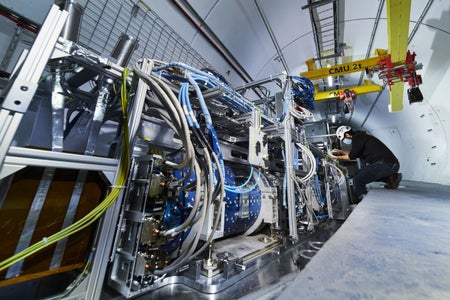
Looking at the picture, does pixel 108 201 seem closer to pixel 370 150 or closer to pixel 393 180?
pixel 370 150

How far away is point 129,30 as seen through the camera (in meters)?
1.71

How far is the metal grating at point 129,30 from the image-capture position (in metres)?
1.49

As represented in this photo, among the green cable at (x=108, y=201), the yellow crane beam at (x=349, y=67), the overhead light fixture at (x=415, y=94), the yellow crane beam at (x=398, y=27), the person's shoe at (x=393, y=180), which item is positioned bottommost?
the green cable at (x=108, y=201)

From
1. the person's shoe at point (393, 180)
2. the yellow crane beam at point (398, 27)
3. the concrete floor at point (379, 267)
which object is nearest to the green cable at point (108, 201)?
the concrete floor at point (379, 267)

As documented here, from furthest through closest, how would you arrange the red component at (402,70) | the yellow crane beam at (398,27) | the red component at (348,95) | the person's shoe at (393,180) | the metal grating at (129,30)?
the red component at (348,95) → the person's shoe at (393,180) → the red component at (402,70) → the yellow crane beam at (398,27) → the metal grating at (129,30)

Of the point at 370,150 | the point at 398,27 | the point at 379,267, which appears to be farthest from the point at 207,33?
the point at 370,150

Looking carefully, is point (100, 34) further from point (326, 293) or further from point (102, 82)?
point (326, 293)

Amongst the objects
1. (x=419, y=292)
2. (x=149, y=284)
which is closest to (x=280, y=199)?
(x=149, y=284)

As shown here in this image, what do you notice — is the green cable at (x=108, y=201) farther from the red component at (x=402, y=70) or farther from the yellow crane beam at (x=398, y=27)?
the red component at (x=402, y=70)

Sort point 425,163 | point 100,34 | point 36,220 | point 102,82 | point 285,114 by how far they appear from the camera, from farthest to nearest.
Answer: point 425,163 < point 285,114 < point 100,34 < point 102,82 < point 36,220

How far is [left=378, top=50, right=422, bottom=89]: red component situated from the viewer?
9.07 feet

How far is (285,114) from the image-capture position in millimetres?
1730

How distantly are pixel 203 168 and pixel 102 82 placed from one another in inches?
26.1

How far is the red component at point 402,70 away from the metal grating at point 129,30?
308 cm
